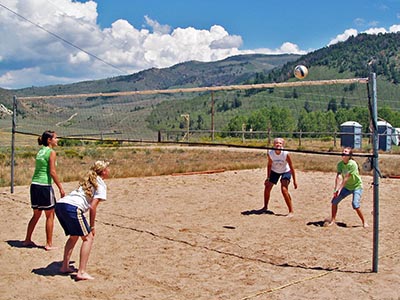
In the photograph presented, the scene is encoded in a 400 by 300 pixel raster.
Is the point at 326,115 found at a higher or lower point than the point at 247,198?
higher

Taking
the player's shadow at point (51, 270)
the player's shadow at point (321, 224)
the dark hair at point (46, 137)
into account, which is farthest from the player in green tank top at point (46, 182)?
the player's shadow at point (321, 224)

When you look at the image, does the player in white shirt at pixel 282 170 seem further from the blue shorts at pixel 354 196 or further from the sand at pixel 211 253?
the blue shorts at pixel 354 196

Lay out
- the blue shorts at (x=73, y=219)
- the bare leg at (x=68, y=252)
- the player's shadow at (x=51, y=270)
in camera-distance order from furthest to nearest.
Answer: the player's shadow at (x=51, y=270), the bare leg at (x=68, y=252), the blue shorts at (x=73, y=219)

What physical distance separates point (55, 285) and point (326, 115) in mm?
31258

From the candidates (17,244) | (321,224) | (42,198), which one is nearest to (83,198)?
(42,198)

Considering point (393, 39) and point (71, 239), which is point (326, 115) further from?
point (393, 39)

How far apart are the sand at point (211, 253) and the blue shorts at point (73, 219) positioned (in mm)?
555

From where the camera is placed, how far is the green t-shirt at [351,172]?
8648mm

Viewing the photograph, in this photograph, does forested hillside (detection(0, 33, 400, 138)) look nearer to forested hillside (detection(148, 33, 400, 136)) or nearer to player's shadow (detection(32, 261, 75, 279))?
forested hillside (detection(148, 33, 400, 136))

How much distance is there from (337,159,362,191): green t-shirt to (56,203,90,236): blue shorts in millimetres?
4629

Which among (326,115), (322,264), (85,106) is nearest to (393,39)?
(326,115)

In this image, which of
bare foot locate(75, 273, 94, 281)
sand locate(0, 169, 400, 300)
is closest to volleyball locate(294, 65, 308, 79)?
sand locate(0, 169, 400, 300)

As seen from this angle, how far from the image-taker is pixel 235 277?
5.99 meters

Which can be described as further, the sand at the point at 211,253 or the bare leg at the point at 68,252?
the bare leg at the point at 68,252
